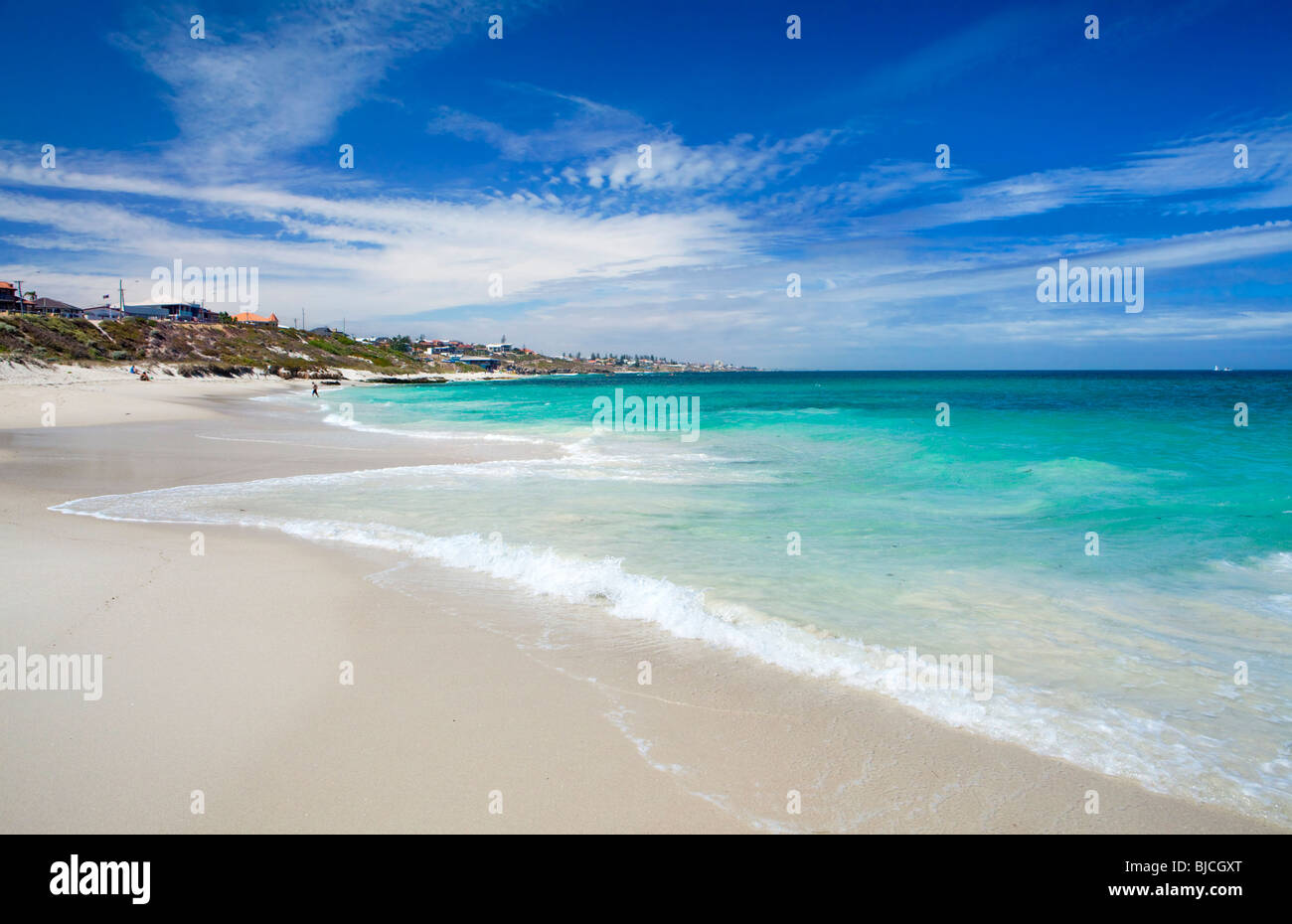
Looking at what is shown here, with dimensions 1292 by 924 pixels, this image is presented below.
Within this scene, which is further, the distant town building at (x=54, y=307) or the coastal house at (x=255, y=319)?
the coastal house at (x=255, y=319)

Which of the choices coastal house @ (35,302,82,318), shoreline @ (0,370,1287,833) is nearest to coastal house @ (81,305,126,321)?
coastal house @ (35,302,82,318)

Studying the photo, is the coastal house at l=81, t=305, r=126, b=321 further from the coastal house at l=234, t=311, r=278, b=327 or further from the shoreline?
the shoreline

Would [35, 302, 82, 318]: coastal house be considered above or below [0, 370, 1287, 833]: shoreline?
above

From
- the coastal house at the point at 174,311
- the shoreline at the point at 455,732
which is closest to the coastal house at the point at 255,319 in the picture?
the coastal house at the point at 174,311

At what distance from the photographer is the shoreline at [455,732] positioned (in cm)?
319

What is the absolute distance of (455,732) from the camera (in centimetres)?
387

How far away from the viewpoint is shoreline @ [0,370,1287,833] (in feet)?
10.5

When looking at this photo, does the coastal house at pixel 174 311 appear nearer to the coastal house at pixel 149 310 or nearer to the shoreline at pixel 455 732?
the coastal house at pixel 149 310

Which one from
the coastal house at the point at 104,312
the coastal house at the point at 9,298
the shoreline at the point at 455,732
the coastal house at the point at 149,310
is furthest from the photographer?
the coastal house at the point at 149,310

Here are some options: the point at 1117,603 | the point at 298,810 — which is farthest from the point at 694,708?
the point at 1117,603

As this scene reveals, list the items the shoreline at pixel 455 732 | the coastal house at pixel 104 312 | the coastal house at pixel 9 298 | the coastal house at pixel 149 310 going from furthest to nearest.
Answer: the coastal house at pixel 149 310 → the coastal house at pixel 104 312 → the coastal house at pixel 9 298 → the shoreline at pixel 455 732

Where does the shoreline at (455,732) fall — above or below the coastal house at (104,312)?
below

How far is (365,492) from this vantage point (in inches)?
464
